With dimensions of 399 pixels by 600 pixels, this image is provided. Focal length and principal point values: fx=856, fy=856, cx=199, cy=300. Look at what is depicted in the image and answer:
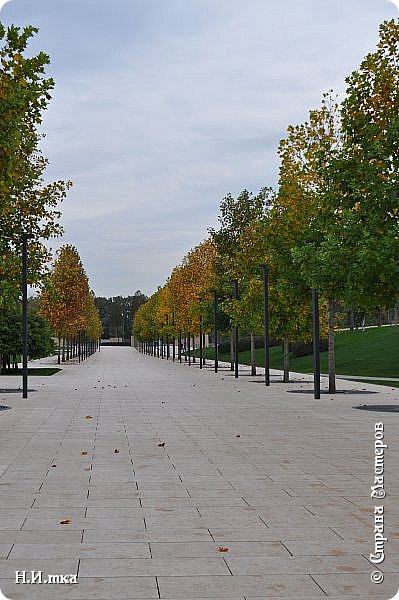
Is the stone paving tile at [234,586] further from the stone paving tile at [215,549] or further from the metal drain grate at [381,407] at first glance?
the metal drain grate at [381,407]

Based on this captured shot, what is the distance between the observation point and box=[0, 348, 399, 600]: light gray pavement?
250 inches

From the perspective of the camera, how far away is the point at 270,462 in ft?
41.8

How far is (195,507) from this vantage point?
30.3ft

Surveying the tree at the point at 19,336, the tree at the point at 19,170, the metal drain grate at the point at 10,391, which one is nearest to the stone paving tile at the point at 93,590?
the tree at the point at 19,170

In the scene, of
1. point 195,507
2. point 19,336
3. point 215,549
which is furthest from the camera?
point 19,336

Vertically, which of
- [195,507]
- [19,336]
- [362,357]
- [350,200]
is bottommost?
[195,507]

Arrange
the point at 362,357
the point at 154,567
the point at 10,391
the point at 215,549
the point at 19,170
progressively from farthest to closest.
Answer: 1. the point at 362,357
2. the point at 10,391
3. the point at 19,170
4. the point at 215,549
5. the point at 154,567

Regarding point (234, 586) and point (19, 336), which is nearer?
point (234, 586)

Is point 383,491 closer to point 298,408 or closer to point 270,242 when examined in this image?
point 298,408

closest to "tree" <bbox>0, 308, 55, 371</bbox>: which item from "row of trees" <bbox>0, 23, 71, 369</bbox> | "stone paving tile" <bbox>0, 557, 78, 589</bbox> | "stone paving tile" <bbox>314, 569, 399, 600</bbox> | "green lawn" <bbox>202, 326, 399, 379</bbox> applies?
"row of trees" <bbox>0, 23, 71, 369</bbox>

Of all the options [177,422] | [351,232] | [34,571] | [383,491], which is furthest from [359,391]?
[34,571]

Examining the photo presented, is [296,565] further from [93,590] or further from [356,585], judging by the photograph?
[93,590]

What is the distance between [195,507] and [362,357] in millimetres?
41943

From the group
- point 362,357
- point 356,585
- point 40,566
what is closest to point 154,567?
point 40,566
